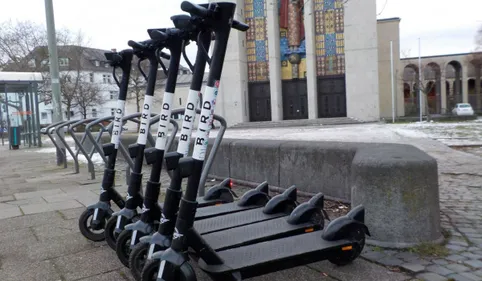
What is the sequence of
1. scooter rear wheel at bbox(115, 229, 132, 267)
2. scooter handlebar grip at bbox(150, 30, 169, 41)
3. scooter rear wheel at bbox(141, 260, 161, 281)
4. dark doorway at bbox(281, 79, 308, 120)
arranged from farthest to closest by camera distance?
dark doorway at bbox(281, 79, 308, 120), scooter rear wheel at bbox(115, 229, 132, 267), scooter handlebar grip at bbox(150, 30, 169, 41), scooter rear wheel at bbox(141, 260, 161, 281)

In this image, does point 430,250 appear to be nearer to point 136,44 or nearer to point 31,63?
point 136,44

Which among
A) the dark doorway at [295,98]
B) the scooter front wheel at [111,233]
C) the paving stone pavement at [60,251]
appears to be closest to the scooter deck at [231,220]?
the paving stone pavement at [60,251]

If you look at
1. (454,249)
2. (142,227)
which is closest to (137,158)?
(142,227)

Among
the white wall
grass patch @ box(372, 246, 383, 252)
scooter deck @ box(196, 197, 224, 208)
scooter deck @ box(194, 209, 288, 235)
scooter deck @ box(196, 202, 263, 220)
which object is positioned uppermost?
the white wall

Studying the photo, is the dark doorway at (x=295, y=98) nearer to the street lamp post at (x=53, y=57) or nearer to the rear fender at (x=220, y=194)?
the street lamp post at (x=53, y=57)

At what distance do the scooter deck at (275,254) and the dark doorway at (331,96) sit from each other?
38742 mm

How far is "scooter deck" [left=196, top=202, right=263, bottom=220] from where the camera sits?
4143 mm

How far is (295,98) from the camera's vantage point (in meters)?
42.4

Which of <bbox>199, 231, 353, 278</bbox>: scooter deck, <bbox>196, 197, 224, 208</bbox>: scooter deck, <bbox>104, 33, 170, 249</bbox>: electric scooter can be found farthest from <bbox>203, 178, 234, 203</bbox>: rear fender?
<bbox>199, 231, 353, 278</bbox>: scooter deck

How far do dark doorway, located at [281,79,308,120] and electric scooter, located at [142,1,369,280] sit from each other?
39240 millimetres

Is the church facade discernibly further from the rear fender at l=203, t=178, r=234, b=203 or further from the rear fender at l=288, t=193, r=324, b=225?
the rear fender at l=288, t=193, r=324, b=225

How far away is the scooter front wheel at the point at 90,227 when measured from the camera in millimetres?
4258

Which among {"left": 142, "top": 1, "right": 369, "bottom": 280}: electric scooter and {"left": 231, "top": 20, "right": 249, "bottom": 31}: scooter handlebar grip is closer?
{"left": 142, "top": 1, "right": 369, "bottom": 280}: electric scooter

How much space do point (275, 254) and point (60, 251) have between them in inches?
90.2
